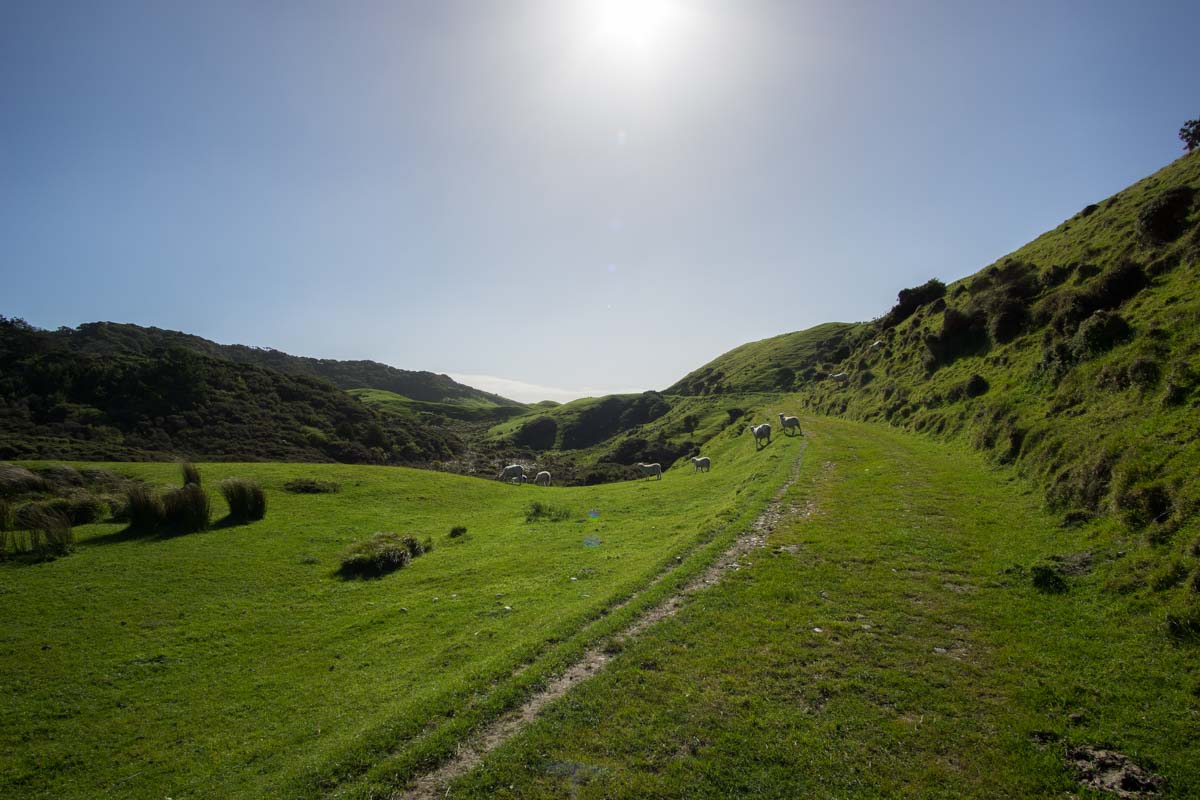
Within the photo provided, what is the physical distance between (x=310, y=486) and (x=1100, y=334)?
47152 millimetres

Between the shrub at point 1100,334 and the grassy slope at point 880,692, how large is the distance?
43.6 feet

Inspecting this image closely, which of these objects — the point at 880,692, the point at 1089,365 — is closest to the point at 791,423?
the point at 1089,365

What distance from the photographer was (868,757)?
23.2 ft

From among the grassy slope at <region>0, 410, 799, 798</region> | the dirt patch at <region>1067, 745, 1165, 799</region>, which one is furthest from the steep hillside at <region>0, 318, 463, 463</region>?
the dirt patch at <region>1067, 745, 1165, 799</region>

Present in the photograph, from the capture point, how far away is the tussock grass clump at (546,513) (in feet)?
101

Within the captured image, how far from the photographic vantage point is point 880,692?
8.48 meters

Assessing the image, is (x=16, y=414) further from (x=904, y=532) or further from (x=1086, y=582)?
Answer: (x=1086, y=582)

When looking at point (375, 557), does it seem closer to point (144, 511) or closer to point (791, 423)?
point (144, 511)

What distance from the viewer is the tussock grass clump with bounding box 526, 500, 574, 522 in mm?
30734

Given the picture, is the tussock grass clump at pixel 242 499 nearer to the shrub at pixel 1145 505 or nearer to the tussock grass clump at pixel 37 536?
the tussock grass clump at pixel 37 536

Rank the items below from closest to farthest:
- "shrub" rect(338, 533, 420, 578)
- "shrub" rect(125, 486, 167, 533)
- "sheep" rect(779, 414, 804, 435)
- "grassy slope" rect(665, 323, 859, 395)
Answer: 1. "shrub" rect(338, 533, 420, 578)
2. "shrub" rect(125, 486, 167, 533)
3. "sheep" rect(779, 414, 804, 435)
4. "grassy slope" rect(665, 323, 859, 395)

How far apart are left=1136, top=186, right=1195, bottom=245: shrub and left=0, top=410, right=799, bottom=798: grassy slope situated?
81.1ft

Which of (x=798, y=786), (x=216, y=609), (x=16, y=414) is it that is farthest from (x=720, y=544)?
(x=16, y=414)

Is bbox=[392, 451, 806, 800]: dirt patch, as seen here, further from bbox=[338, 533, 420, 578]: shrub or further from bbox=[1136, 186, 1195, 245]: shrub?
bbox=[1136, 186, 1195, 245]: shrub
